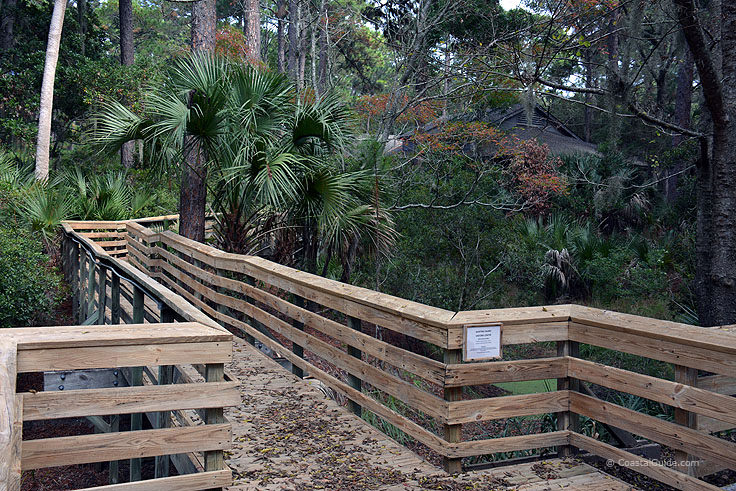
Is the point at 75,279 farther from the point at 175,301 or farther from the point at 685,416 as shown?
the point at 685,416

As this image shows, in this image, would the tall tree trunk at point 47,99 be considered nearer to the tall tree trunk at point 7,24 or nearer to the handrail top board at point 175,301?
the tall tree trunk at point 7,24

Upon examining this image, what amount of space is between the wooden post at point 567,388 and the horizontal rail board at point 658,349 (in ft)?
0.31

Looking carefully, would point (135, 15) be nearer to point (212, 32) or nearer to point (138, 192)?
point (138, 192)

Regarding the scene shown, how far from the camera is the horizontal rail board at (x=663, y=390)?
3.29 metres

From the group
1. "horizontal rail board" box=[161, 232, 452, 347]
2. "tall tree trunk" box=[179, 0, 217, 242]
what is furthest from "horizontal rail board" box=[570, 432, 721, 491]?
"tall tree trunk" box=[179, 0, 217, 242]

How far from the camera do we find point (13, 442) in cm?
227

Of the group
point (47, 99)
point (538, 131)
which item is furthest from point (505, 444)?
point (538, 131)

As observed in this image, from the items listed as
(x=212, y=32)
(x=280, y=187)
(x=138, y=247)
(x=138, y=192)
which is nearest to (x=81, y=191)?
(x=138, y=192)

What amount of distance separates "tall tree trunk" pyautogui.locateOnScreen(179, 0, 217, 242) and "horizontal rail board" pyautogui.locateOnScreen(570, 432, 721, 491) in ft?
23.9

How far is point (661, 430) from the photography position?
3652 mm

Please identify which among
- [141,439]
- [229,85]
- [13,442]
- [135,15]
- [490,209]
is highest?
[135,15]

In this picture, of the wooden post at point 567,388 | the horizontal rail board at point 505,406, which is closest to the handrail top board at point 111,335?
the horizontal rail board at point 505,406

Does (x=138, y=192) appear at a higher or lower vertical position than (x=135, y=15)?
lower

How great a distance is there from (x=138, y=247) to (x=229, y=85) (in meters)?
3.97
